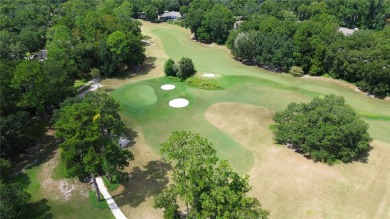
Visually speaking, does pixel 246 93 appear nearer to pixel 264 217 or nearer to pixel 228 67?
pixel 228 67

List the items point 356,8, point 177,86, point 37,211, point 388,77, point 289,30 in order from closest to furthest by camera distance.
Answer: point 37,211 < point 388,77 < point 177,86 < point 289,30 < point 356,8

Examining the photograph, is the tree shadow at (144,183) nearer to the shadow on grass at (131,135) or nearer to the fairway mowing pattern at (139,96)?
the shadow on grass at (131,135)

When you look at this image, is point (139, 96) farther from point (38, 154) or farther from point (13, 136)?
point (13, 136)

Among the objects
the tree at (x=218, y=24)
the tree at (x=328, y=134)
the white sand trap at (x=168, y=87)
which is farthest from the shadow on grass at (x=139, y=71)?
the tree at (x=328, y=134)

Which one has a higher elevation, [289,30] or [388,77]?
[289,30]

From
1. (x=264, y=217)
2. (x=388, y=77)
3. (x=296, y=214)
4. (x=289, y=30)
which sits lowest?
(x=296, y=214)

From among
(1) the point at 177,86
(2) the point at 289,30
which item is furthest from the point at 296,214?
(2) the point at 289,30

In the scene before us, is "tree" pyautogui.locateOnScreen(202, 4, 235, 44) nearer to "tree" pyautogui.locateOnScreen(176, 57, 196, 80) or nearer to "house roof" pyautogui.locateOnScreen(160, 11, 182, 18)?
"tree" pyautogui.locateOnScreen(176, 57, 196, 80)

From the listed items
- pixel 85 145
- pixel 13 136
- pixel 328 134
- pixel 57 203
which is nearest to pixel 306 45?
pixel 328 134
